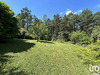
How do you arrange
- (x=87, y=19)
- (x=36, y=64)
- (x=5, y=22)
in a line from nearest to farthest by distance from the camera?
1. (x=36, y=64)
2. (x=5, y=22)
3. (x=87, y=19)

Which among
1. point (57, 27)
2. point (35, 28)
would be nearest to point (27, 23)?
point (57, 27)

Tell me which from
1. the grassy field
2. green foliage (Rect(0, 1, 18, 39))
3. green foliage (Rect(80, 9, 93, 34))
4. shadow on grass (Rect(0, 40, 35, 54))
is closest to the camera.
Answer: the grassy field

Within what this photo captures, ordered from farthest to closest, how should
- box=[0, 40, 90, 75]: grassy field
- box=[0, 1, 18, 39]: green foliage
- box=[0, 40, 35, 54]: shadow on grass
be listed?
box=[0, 1, 18, 39]: green foliage < box=[0, 40, 35, 54]: shadow on grass < box=[0, 40, 90, 75]: grassy field

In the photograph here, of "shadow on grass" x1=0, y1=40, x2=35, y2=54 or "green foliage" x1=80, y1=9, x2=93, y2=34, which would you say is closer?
"shadow on grass" x1=0, y1=40, x2=35, y2=54

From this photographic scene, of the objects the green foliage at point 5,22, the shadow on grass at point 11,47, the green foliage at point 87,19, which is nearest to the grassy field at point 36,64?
the shadow on grass at point 11,47

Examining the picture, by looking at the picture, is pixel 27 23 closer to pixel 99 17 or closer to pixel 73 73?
pixel 73 73

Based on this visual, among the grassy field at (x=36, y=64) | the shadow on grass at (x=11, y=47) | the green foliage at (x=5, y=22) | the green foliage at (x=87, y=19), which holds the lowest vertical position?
the grassy field at (x=36, y=64)

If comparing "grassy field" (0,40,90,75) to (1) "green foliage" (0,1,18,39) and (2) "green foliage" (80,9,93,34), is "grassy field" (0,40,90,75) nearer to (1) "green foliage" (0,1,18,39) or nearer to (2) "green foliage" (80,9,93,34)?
(1) "green foliage" (0,1,18,39)

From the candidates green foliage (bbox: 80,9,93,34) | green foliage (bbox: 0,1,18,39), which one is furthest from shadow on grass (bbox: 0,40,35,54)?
green foliage (bbox: 80,9,93,34)

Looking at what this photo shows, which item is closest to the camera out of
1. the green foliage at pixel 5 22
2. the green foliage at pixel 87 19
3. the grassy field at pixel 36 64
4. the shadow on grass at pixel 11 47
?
the grassy field at pixel 36 64

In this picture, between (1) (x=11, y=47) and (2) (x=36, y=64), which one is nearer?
(2) (x=36, y=64)

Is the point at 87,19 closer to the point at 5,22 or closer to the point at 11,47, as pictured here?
the point at 5,22

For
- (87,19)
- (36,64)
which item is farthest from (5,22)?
(87,19)

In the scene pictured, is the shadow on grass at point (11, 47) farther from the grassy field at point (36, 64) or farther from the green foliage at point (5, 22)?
the green foliage at point (5, 22)
